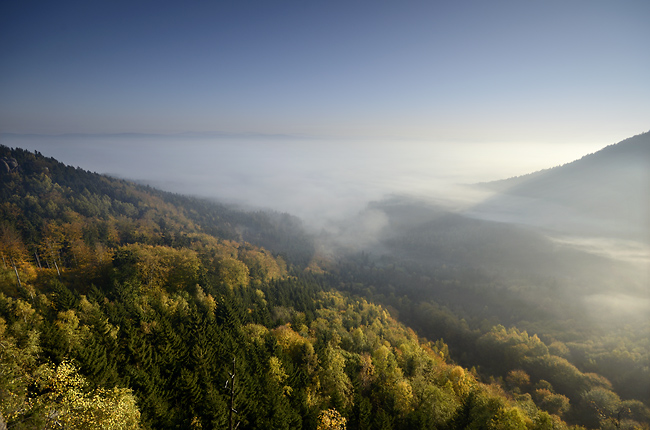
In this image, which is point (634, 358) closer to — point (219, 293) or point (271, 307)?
point (271, 307)

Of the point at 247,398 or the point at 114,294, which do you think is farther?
the point at 114,294

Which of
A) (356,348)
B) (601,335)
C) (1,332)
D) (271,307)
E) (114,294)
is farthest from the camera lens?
(601,335)

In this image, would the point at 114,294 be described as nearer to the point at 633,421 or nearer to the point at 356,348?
the point at 356,348

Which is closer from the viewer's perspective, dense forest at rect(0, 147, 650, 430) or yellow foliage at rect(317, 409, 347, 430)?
dense forest at rect(0, 147, 650, 430)

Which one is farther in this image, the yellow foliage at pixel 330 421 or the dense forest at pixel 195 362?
the yellow foliage at pixel 330 421

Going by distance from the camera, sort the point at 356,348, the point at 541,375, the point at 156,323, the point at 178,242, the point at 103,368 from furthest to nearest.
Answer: the point at 541,375
the point at 178,242
the point at 356,348
the point at 156,323
the point at 103,368

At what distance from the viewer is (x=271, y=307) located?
3573 inches

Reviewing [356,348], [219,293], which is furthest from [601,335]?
[219,293]

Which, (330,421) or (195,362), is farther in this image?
(195,362)

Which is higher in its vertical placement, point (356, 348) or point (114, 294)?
point (114, 294)

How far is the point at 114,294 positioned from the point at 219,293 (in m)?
24.5

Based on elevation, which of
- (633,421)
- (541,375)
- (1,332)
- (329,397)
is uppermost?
(1,332)

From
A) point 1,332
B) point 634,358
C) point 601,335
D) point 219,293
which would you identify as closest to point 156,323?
point 1,332

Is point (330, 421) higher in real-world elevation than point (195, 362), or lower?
lower
